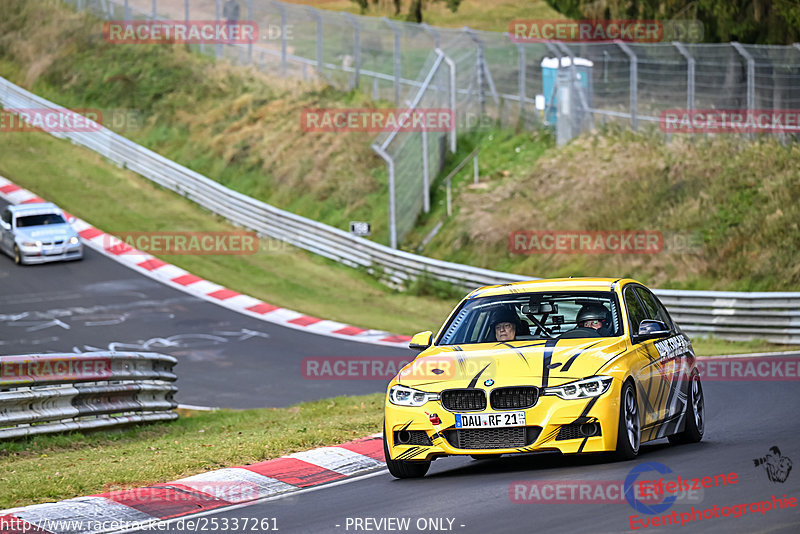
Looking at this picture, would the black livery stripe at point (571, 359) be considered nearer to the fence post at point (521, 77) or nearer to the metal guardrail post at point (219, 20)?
the fence post at point (521, 77)

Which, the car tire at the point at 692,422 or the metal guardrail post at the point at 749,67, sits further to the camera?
the metal guardrail post at the point at 749,67

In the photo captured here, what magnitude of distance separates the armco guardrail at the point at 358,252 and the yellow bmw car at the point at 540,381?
1247 cm

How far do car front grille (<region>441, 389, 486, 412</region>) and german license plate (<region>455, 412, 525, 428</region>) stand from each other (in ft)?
0.19

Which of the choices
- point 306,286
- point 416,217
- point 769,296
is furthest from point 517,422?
point 416,217

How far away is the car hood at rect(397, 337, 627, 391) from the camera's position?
9.07m

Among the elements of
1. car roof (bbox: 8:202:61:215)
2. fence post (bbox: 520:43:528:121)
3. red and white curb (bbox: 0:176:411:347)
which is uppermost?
fence post (bbox: 520:43:528:121)

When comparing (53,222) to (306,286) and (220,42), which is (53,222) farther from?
(220,42)

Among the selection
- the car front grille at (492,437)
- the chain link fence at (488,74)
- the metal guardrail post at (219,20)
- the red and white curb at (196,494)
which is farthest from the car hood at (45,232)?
the car front grille at (492,437)

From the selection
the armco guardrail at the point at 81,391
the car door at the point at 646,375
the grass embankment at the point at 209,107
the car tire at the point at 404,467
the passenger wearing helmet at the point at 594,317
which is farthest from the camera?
the grass embankment at the point at 209,107

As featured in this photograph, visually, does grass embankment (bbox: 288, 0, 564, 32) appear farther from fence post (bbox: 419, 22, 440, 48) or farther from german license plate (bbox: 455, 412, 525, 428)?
german license plate (bbox: 455, 412, 525, 428)

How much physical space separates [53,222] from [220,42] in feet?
58.2

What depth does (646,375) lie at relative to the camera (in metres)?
9.79

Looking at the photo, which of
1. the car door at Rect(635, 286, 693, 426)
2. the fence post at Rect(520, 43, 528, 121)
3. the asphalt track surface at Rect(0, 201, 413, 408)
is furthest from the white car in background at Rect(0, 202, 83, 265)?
the car door at Rect(635, 286, 693, 426)

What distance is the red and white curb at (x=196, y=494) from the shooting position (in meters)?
8.38
